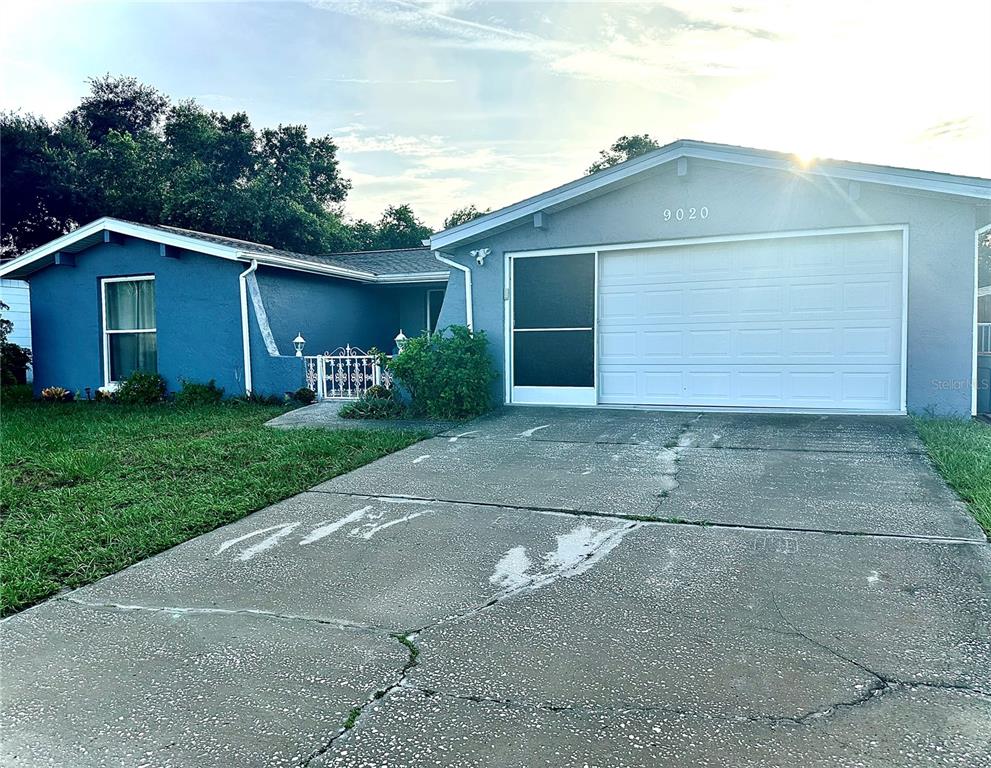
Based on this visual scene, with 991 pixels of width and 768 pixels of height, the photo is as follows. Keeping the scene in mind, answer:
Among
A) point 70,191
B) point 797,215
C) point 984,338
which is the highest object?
point 70,191

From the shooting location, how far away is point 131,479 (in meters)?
6.15

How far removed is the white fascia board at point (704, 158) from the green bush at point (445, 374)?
4.95ft

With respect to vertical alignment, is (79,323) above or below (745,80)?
below

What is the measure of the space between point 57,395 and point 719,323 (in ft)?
37.9

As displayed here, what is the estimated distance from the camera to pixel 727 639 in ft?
9.87

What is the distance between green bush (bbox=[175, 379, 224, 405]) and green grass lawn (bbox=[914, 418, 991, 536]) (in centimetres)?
1016

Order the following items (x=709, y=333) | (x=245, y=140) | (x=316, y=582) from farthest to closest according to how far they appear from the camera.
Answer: (x=245, y=140) < (x=709, y=333) < (x=316, y=582)

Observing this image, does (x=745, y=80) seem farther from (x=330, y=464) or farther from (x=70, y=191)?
(x=70, y=191)

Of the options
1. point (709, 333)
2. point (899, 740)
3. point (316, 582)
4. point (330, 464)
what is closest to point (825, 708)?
point (899, 740)

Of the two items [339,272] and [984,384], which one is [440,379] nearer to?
[339,272]

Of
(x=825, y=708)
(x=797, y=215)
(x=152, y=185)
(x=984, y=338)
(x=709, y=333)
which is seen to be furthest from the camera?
(x=152, y=185)

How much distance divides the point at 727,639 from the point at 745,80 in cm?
894

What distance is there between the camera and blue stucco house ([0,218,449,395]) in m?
11.9

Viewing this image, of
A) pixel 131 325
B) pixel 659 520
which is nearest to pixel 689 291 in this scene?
pixel 659 520
